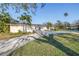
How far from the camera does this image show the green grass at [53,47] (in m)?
2.50

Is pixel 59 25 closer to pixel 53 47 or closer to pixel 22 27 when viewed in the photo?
pixel 53 47

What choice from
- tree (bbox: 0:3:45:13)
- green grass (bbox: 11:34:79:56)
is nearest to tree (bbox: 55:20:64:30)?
green grass (bbox: 11:34:79:56)

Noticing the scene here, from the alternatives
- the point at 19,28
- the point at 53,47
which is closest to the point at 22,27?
the point at 19,28

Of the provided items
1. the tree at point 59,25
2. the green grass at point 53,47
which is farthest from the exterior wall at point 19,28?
the tree at point 59,25

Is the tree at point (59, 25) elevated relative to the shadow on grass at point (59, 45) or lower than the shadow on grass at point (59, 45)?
elevated

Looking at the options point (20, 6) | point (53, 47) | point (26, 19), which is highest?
point (20, 6)

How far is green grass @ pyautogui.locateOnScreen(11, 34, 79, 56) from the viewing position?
2.50m

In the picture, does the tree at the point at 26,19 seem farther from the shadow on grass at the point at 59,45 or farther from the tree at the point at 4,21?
the shadow on grass at the point at 59,45

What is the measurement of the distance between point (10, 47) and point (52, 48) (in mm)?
530

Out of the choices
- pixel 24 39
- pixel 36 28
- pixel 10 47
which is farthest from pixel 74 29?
pixel 10 47

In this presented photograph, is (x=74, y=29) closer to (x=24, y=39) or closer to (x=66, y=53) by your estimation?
(x=66, y=53)

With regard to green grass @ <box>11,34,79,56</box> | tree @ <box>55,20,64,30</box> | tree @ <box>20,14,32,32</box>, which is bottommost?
green grass @ <box>11,34,79,56</box>

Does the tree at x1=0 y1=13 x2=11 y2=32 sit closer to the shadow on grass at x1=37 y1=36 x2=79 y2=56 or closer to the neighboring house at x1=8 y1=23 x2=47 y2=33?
the neighboring house at x1=8 y1=23 x2=47 y2=33

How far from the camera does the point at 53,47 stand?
2541mm
